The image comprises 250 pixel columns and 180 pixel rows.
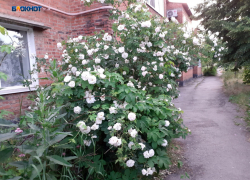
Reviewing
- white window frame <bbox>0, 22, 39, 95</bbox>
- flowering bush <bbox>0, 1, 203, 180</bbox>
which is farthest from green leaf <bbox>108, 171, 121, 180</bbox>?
white window frame <bbox>0, 22, 39, 95</bbox>

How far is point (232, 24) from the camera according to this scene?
26.6 feet

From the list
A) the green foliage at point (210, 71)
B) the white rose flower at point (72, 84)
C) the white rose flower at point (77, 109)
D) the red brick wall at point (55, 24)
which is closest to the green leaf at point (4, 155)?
the white rose flower at point (77, 109)

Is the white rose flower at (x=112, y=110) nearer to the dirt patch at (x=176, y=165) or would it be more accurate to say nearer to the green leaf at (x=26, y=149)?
the green leaf at (x=26, y=149)

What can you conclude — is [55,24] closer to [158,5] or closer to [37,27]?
[37,27]

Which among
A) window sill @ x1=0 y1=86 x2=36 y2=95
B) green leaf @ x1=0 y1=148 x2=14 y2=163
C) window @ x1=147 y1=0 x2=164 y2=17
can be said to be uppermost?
window @ x1=147 y1=0 x2=164 y2=17

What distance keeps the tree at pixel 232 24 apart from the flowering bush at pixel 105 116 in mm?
5757

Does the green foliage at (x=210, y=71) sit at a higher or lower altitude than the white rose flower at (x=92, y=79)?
lower

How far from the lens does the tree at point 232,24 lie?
7.88 metres

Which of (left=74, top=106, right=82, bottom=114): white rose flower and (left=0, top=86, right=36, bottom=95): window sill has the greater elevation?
(left=0, top=86, right=36, bottom=95): window sill

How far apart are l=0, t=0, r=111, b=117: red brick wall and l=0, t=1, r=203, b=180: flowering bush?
1754 mm

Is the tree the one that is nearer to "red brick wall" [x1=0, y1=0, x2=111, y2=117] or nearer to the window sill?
"red brick wall" [x1=0, y1=0, x2=111, y2=117]

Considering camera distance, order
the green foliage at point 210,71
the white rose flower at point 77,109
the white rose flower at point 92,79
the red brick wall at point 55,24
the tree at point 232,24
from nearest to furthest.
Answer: the white rose flower at point 92,79 → the white rose flower at point 77,109 → the red brick wall at point 55,24 → the tree at point 232,24 → the green foliage at point 210,71

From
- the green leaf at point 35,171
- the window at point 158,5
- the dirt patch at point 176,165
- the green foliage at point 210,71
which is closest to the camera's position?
the green leaf at point 35,171

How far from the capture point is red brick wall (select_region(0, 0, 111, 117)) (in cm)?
454
